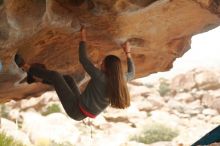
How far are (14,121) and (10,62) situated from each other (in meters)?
18.1

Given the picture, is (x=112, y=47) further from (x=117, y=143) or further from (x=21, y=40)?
(x=117, y=143)

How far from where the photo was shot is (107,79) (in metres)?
5.79

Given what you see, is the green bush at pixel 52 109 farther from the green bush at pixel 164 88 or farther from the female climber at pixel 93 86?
the female climber at pixel 93 86

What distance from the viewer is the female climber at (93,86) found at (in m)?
5.65

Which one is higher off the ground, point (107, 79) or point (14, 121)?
point (107, 79)

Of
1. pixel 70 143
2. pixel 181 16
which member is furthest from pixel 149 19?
pixel 70 143

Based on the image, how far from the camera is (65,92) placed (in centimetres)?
638

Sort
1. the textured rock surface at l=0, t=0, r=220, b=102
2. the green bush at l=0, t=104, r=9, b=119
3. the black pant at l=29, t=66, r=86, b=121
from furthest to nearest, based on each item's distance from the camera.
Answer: the green bush at l=0, t=104, r=9, b=119
the black pant at l=29, t=66, r=86, b=121
the textured rock surface at l=0, t=0, r=220, b=102

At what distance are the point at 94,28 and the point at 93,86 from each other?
1335 millimetres

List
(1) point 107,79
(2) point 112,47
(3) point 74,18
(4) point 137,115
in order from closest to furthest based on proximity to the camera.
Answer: (1) point 107,79, (3) point 74,18, (2) point 112,47, (4) point 137,115

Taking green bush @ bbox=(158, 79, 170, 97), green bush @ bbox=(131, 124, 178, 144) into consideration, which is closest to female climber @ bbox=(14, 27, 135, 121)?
green bush @ bbox=(131, 124, 178, 144)

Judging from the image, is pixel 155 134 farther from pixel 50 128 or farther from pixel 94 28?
pixel 94 28

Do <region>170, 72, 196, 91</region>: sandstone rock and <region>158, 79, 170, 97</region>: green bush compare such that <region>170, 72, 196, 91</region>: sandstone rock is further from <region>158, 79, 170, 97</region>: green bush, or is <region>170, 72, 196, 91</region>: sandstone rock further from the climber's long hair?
the climber's long hair

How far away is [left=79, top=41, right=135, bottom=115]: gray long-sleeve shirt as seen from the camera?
5816 millimetres
